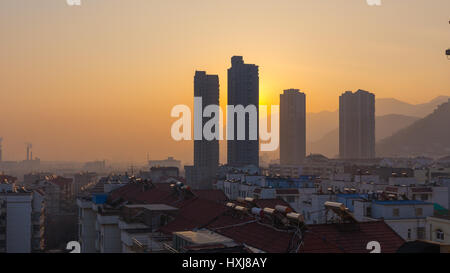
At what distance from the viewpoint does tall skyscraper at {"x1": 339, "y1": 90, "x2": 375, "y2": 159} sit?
188 meters

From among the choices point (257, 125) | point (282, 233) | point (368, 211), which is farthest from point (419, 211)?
point (257, 125)

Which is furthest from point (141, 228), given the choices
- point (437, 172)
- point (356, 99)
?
point (356, 99)

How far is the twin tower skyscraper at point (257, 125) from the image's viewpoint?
443ft

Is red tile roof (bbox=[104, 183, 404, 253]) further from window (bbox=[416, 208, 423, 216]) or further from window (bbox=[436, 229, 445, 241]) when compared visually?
window (bbox=[416, 208, 423, 216])

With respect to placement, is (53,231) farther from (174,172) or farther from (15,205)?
(174,172)

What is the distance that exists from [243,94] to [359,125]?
62154mm

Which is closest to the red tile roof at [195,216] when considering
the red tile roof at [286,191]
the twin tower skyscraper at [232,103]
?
the red tile roof at [286,191]

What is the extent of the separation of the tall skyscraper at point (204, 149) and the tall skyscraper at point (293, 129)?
168 ft

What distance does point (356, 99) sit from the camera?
624 feet

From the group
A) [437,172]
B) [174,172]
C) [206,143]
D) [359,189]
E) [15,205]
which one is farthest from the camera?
[206,143]

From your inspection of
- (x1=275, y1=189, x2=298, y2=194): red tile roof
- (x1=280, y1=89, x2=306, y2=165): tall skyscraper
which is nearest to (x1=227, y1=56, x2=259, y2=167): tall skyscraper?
(x1=280, y1=89, x2=306, y2=165): tall skyscraper

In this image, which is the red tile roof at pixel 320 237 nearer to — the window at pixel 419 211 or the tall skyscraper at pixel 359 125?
the window at pixel 419 211

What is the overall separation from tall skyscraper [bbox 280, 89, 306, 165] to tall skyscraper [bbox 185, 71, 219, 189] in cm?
5132
